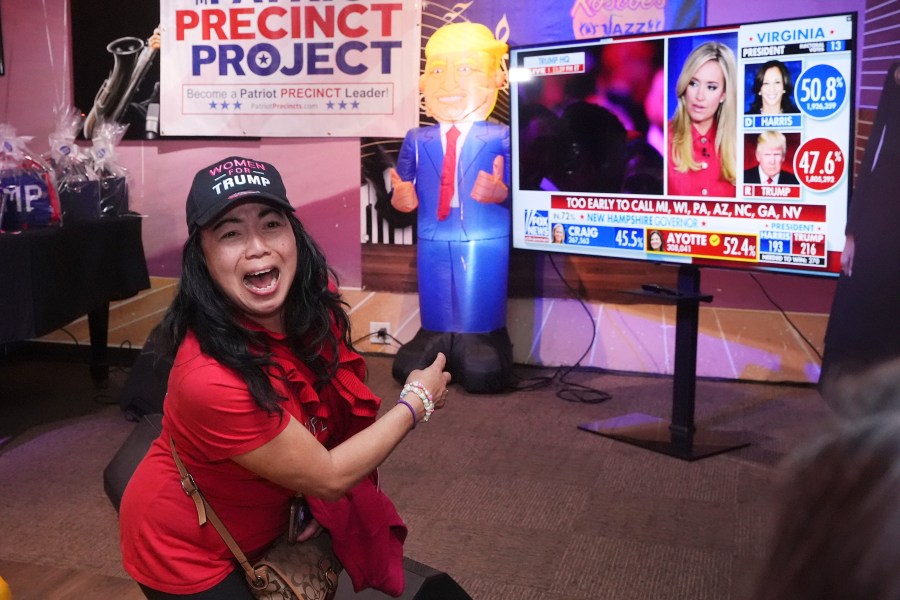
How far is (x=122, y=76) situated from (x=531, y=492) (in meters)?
3.44

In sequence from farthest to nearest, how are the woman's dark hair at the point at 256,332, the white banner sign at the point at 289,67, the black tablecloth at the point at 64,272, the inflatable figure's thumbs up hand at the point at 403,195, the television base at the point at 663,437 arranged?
the white banner sign at the point at 289,67, the inflatable figure's thumbs up hand at the point at 403,195, the television base at the point at 663,437, the black tablecloth at the point at 64,272, the woman's dark hair at the point at 256,332

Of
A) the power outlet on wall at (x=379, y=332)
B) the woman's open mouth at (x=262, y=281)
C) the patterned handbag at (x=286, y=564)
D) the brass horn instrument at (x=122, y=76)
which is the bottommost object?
the power outlet on wall at (x=379, y=332)

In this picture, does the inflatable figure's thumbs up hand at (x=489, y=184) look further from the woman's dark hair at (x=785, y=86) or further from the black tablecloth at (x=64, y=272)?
the black tablecloth at (x=64, y=272)

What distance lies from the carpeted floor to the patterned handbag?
3.02 ft

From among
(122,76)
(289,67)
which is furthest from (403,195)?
(122,76)

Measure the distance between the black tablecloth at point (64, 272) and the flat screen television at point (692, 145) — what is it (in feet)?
5.88

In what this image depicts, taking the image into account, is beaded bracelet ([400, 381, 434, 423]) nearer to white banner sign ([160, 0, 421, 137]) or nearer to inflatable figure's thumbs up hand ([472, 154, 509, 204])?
inflatable figure's thumbs up hand ([472, 154, 509, 204])

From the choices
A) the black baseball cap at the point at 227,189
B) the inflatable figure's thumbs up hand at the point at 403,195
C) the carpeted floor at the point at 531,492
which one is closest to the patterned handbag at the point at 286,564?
the black baseball cap at the point at 227,189

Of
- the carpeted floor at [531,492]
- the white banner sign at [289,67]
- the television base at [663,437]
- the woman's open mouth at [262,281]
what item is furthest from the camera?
the white banner sign at [289,67]

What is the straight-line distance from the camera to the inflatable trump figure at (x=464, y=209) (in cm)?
433

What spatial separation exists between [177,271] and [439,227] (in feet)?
5.79

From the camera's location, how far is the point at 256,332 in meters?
1.64

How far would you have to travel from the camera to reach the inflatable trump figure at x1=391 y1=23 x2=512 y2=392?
433 centimetres

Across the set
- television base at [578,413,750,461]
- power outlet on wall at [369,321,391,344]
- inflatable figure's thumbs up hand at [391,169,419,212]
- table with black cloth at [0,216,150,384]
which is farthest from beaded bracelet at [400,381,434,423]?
power outlet on wall at [369,321,391,344]
